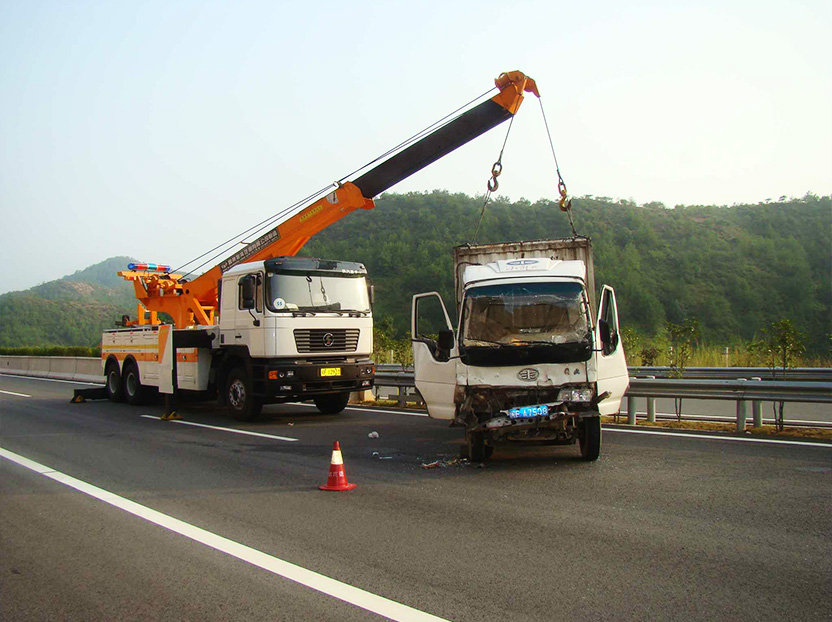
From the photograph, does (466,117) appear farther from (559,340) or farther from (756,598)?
(756,598)

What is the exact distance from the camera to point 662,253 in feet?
183

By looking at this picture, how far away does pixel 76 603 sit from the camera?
4297mm

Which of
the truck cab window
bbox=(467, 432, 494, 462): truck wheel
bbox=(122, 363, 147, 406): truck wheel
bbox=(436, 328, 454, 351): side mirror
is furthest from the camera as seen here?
bbox=(122, 363, 147, 406): truck wheel

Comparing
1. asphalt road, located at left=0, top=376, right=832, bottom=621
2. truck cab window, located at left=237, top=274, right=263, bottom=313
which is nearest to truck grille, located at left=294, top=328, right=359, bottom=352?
truck cab window, located at left=237, top=274, right=263, bottom=313

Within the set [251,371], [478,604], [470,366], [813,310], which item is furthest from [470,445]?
[813,310]

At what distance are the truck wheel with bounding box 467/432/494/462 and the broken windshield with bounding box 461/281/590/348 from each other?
3.68 feet

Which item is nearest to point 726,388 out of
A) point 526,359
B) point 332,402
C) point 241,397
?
point 526,359

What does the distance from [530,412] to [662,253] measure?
5171 cm

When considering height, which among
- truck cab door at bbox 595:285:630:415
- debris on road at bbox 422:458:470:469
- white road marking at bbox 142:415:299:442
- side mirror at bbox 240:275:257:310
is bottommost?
white road marking at bbox 142:415:299:442

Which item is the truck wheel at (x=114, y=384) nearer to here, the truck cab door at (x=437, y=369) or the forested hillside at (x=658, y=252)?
the truck cab door at (x=437, y=369)

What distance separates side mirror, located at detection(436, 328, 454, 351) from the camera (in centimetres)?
875

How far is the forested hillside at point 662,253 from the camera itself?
48.7 m

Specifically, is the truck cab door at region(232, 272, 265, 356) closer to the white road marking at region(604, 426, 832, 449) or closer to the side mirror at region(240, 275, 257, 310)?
the side mirror at region(240, 275, 257, 310)

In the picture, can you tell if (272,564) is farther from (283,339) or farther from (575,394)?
(283,339)
